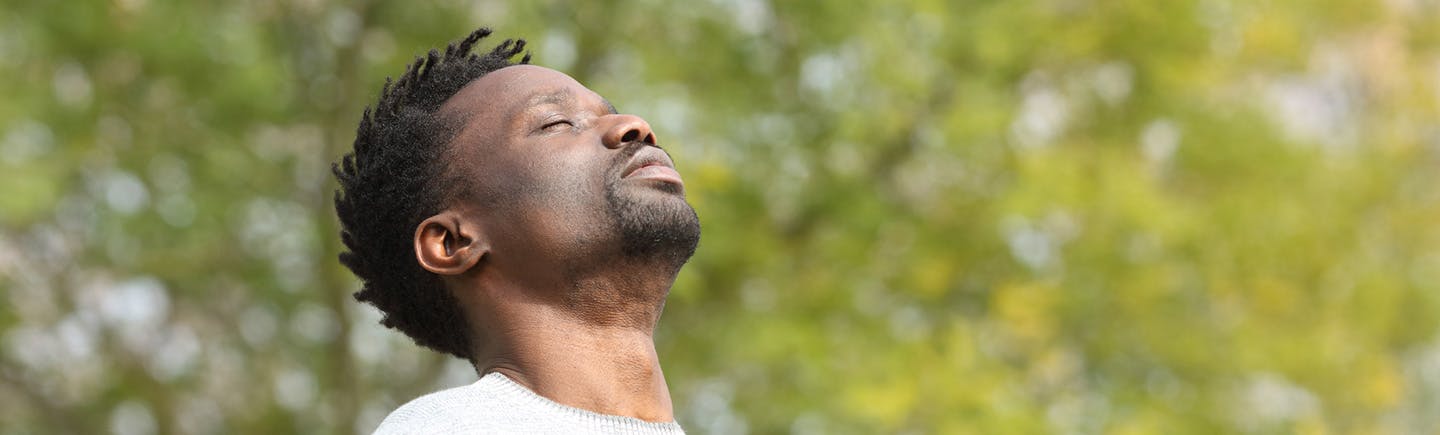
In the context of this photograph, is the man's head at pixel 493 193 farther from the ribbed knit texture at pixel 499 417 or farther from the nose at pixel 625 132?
the ribbed knit texture at pixel 499 417

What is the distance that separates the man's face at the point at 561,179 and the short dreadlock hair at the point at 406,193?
75 millimetres

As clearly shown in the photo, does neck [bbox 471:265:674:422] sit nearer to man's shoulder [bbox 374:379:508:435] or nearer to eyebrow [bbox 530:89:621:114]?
man's shoulder [bbox 374:379:508:435]

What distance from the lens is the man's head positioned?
2.79 meters

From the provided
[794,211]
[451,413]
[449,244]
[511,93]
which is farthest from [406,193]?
[794,211]

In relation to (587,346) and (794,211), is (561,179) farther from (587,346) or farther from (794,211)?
(794,211)

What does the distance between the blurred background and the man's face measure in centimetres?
476

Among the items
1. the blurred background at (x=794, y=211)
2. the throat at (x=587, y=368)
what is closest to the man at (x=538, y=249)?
the throat at (x=587, y=368)

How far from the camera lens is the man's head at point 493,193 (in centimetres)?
279

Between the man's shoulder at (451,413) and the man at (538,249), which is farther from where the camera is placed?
the man at (538,249)

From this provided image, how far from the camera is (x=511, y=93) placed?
9.71 ft

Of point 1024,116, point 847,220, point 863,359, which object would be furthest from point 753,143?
point 1024,116

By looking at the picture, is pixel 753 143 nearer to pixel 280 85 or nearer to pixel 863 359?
pixel 863 359

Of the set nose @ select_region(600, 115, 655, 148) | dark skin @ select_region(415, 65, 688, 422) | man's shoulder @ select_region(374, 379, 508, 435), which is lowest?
man's shoulder @ select_region(374, 379, 508, 435)

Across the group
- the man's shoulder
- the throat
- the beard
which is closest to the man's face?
the beard
